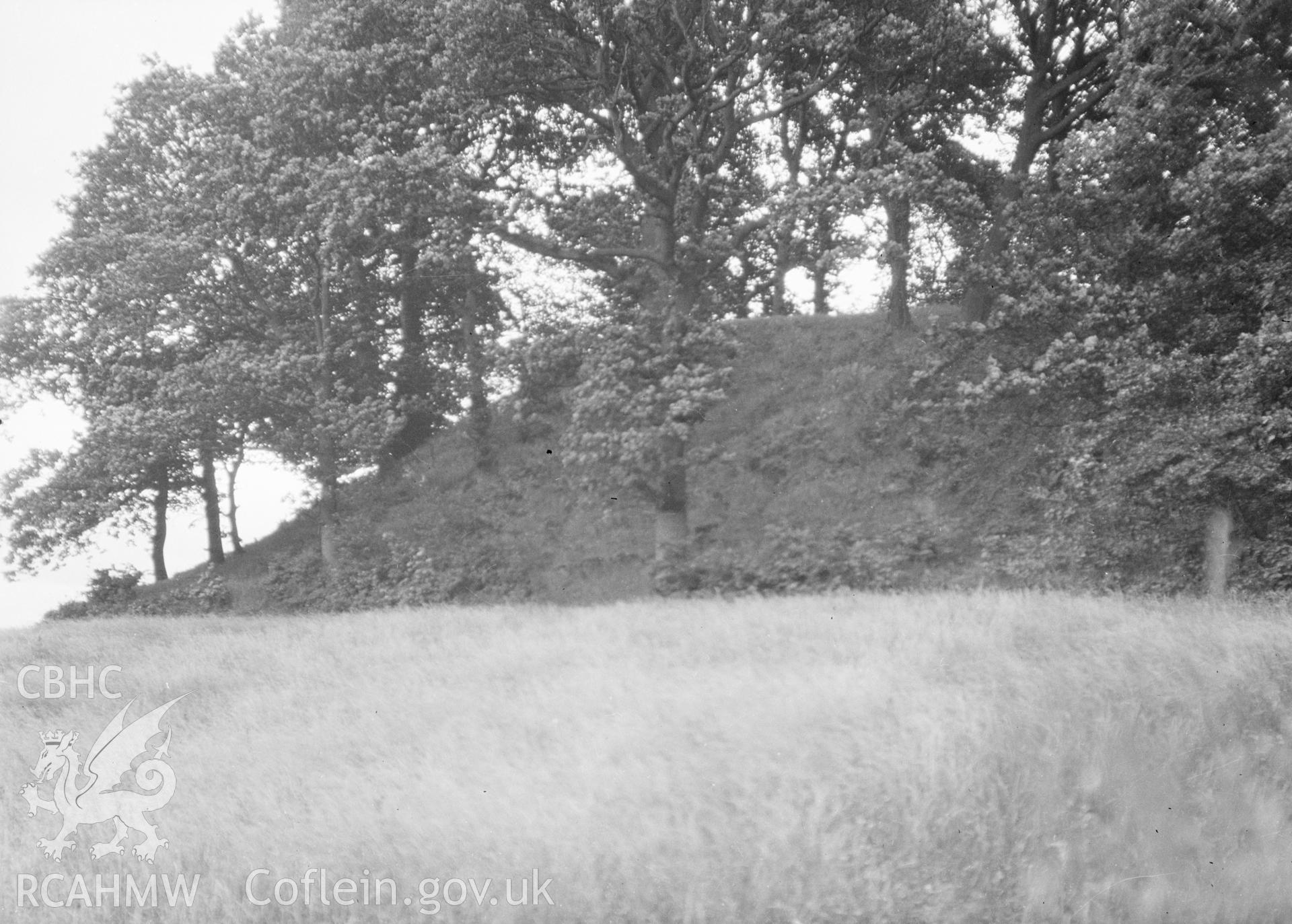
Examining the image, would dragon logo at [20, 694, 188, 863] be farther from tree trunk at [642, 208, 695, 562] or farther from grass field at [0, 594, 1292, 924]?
tree trunk at [642, 208, 695, 562]

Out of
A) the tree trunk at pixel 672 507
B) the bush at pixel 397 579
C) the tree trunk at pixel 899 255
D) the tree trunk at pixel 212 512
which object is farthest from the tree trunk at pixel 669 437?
the tree trunk at pixel 212 512

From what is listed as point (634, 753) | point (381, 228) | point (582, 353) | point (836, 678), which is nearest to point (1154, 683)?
point (836, 678)

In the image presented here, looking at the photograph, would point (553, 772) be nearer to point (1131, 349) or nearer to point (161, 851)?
point (161, 851)

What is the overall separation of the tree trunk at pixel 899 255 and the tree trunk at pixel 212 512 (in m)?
22.3

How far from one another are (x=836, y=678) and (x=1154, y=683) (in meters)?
3.49

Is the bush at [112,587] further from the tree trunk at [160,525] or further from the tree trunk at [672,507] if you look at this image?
the tree trunk at [672,507]

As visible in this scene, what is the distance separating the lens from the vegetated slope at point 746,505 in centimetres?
2136

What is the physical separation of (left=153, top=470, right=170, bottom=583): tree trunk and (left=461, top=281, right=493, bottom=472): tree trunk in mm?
10237

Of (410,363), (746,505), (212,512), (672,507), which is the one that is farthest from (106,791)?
(212,512)

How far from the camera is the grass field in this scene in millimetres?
7617

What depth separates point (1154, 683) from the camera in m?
10.7

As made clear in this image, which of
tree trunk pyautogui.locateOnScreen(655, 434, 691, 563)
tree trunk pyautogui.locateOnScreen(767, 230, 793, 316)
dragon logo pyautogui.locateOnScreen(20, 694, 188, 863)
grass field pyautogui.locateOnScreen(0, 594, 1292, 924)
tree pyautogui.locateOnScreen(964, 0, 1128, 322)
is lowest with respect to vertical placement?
grass field pyautogui.locateOnScreen(0, 594, 1292, 924)

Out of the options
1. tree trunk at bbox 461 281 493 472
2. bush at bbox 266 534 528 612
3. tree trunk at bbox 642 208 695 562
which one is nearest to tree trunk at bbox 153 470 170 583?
bush at bbox 266 534 528 612

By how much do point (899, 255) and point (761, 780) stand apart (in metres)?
14.2
